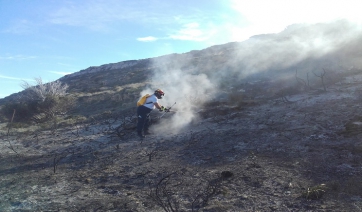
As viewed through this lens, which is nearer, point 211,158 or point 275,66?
point 211,158

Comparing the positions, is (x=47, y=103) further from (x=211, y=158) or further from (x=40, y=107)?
(x=211, y=158)

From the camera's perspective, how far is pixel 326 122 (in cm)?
792

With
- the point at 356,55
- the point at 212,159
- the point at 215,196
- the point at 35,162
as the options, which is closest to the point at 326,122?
the point at 212,159

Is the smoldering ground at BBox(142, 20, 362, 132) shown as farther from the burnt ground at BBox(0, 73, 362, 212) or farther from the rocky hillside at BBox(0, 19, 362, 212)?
the burnt ground at BBox(0, 73, 362, 212)

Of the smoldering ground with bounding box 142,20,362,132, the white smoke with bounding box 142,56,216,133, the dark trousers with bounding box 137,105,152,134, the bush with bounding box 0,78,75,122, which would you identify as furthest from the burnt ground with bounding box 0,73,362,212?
the bush with bounding box 0,78,75,122

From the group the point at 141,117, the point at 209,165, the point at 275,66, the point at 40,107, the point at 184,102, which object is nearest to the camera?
the point at 209,165

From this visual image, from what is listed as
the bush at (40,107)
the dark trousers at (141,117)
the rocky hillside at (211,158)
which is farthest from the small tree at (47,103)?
the dark trousers at (141,117)

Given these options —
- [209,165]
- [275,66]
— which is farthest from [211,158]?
[275,66]

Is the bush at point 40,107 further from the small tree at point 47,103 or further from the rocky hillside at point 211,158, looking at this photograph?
the rocky hillside at point 211,158

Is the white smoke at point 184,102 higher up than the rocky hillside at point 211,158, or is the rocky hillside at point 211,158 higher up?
the white smoke at point 184,102

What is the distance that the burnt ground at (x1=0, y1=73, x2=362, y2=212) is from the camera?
4297 mm

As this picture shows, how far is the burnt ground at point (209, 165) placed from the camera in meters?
4.30

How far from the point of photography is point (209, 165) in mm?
6000

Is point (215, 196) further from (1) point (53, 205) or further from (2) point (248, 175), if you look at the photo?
(1) point (53, 205)
